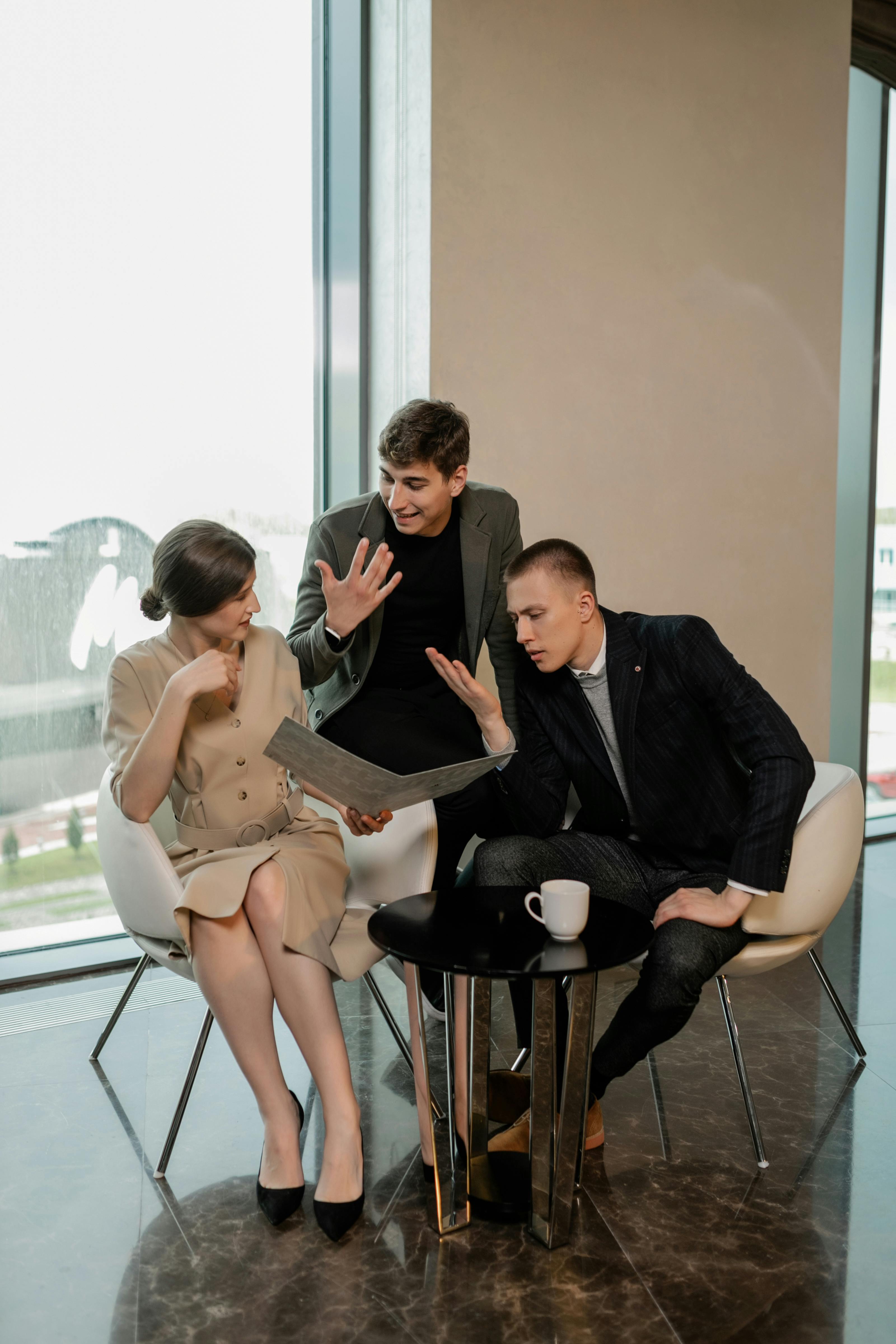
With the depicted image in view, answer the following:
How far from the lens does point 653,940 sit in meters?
1.92

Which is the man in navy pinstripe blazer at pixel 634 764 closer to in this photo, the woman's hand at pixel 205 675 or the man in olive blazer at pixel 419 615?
the man in olive blazer at pixel 419 615

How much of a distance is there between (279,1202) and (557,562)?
4.40 ft

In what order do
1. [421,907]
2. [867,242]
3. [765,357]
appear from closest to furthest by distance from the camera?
[421,907], [765,357], [867,242]

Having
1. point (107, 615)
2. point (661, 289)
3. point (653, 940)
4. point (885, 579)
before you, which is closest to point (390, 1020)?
point (653, 940)

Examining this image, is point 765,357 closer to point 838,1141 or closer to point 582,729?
point 582,729

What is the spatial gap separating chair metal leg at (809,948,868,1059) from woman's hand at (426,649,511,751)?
823 mm

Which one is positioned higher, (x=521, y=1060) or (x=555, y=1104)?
(x=555, y=1104)

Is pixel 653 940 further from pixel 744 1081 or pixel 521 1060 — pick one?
pixel 521 1060

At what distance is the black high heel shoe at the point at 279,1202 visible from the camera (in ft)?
6.31

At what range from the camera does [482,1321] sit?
1.68 metres

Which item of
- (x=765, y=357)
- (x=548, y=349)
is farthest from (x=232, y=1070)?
(x=765, y=357)

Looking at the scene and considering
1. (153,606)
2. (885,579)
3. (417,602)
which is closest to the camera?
(153,606)

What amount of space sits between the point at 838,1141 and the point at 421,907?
3.36 ft

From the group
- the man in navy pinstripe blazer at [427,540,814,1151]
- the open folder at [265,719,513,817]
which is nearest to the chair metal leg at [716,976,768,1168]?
the man in navy pinstripe blazer at [427,540,814,1151]
